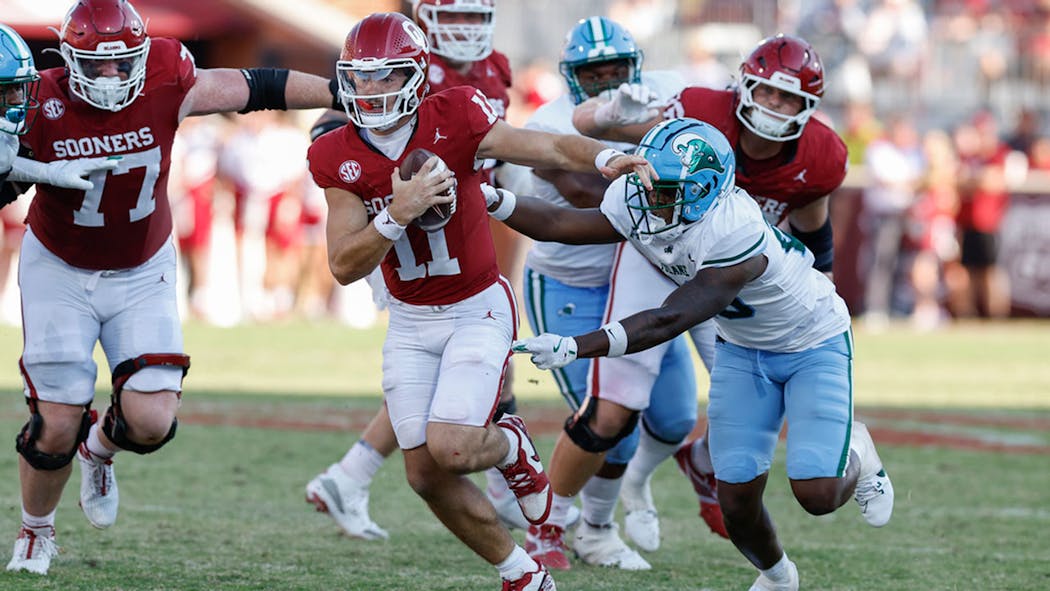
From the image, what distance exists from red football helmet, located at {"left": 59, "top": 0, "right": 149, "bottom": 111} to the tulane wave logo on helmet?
5.79ft

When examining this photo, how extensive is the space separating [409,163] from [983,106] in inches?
568

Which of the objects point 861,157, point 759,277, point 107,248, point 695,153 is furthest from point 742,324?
point 861,157

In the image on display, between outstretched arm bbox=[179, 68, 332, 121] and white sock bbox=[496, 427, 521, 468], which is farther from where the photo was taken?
outstretched arm bbox=[179, 68, 332, 121]

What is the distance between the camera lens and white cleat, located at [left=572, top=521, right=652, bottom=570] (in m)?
5.61

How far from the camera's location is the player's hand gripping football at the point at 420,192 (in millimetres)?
4375

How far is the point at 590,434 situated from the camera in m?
5.54

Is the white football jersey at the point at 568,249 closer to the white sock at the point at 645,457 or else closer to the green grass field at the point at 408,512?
the white sock at the point at 645,457

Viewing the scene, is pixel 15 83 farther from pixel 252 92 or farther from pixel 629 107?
pixel 629 107

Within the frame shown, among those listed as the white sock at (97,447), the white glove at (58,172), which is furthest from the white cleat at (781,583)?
the white glove at (58,172)

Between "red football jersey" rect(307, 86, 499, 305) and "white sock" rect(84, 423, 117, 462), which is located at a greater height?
"red football jersey" rect(307, 86, 499, 305)

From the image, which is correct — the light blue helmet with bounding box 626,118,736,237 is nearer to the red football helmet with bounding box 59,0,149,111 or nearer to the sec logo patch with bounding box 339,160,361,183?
the sec logo patch with bounding box 339,160,361,183

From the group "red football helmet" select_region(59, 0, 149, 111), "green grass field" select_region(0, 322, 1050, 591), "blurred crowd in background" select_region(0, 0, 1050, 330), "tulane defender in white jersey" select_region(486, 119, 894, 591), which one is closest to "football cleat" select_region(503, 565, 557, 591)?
"green grass field" select_region(0, 322, 1050, 591)

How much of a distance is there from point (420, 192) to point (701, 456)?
2217 millimetres

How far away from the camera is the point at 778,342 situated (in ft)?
15.8
